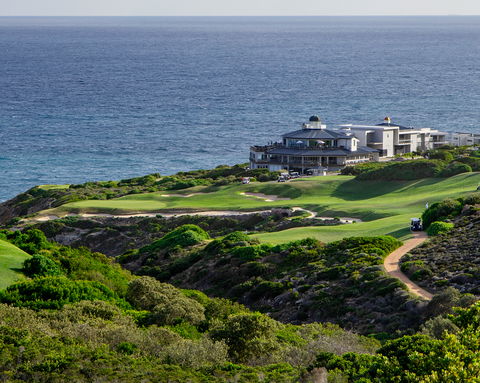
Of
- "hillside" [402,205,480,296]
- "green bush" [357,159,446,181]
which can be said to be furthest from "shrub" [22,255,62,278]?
"green bush" [357,159,446,181]

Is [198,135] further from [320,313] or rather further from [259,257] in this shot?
[320,313]

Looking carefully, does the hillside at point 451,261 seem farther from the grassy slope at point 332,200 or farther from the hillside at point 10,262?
the hillside at point 10,262

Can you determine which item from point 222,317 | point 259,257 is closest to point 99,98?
point 259,257

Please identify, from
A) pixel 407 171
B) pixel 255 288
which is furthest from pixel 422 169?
pixel 255 288

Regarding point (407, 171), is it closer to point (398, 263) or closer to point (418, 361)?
point (398, 263)

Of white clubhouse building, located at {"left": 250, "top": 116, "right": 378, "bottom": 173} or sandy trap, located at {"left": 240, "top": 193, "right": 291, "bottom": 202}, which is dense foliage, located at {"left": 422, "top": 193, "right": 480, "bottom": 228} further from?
white clubhouse building, located at {"left": 250, "top": 116, "right": 378, "bottom": 173}

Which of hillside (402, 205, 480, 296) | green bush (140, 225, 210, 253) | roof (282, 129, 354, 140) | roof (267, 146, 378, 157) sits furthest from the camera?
roof (282, 129, 354, 140)
